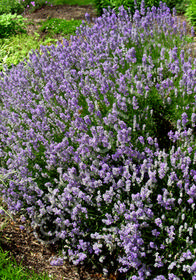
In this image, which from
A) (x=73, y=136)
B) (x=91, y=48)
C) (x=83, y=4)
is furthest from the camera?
(x=83, y=4)

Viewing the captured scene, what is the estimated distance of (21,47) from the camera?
Result: 6391 mm

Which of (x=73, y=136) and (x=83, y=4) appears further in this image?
(x=83, y=4)

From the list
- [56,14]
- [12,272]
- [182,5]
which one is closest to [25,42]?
[56,14]

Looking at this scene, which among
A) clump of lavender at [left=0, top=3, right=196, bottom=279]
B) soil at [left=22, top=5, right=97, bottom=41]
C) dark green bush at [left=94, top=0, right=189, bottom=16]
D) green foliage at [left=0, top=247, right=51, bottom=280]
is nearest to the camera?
clump of lavender at [left=0, top=3, right=196, bottom=279]

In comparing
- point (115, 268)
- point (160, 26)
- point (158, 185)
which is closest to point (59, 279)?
point (115, 268)

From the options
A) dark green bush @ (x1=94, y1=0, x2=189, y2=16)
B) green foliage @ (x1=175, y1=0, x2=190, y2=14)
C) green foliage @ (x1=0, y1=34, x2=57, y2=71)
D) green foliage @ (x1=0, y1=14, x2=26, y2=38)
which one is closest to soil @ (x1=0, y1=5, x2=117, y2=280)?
green foliage @ (x1=0, y1=34, x2=57, y2=71)

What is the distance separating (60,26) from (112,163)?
5.65 m

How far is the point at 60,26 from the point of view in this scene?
7.20m

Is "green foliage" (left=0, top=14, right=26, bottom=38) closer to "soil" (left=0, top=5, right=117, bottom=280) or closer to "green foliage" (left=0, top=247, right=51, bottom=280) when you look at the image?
"soil" (left=0, top=5, right=117, bottom=280)

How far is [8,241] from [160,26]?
135 inches

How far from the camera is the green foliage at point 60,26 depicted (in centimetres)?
687

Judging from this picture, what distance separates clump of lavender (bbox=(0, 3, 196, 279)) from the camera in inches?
83.0

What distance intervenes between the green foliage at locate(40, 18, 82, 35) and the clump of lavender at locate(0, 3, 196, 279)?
3199 millimetres

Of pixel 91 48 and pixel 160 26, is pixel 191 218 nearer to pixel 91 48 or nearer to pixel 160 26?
pixel 91 48
